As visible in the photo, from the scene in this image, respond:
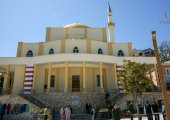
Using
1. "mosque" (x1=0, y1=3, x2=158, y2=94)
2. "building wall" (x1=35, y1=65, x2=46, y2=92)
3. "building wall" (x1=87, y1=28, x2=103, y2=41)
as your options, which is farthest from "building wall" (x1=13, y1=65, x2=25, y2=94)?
"building wall" (x1=87, y1=28, x2=103, y2=41)

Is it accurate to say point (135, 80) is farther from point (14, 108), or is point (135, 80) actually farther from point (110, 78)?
point (110, 78)

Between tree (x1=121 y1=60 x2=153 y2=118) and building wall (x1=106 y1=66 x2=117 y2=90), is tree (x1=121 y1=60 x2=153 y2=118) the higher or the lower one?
the lower one

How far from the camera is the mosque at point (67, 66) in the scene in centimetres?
2695

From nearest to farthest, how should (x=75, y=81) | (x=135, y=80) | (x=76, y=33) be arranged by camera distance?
(x=135, y=80)
(x=75, y=81)
(x=76, y=33)

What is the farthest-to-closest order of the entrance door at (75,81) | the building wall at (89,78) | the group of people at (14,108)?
the entrance door at (75,81), the building wall at (89,78), the group of people at (14,108)

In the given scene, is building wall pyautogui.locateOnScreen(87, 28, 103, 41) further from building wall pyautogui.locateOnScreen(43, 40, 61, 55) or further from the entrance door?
the entrance door

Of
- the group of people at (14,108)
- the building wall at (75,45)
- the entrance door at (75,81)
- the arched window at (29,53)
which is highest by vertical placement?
the building wall at (75,45)

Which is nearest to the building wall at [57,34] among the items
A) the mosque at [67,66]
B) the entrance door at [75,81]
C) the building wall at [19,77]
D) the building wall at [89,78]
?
the mosque at [67,66]

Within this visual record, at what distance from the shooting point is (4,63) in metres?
28.1

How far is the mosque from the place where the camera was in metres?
27.0

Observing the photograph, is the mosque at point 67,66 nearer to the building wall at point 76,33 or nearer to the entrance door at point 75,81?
the entrance door at point 75,81

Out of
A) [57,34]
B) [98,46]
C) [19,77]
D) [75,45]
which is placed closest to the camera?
[19,77]

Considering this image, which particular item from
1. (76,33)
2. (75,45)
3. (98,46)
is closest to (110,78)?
(98,46)

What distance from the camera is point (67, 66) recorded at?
26.5 meters
